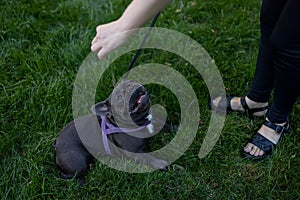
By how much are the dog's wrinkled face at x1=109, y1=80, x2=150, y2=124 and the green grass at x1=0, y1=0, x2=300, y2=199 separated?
1.18 feet

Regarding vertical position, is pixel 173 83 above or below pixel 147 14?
below

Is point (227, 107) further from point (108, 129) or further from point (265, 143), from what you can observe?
point (108, 129)

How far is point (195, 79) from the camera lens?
2918 mm

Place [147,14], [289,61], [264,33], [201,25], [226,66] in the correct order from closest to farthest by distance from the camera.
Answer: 1. [147,14]
2. [289,61]
3. [264,33]
4. [226,66]
5. [201,25]

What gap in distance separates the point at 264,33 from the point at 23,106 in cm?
150

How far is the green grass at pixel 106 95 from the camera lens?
2.35 m

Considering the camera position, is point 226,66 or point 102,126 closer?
point 102,126

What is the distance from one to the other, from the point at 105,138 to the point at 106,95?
1.79 ft

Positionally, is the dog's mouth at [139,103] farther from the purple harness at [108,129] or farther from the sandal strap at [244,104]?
the sandal strap at [244,104]

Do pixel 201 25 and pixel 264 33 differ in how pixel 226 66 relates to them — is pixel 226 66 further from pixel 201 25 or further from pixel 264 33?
pixel 264 33

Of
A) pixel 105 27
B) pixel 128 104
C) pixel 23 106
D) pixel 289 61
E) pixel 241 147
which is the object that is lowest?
pixel 241 147

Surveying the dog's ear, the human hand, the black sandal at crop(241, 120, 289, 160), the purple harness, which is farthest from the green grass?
the human hand

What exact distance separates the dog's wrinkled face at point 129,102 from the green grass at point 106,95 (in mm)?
360

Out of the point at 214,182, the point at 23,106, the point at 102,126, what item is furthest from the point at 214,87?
the point at 23,106
